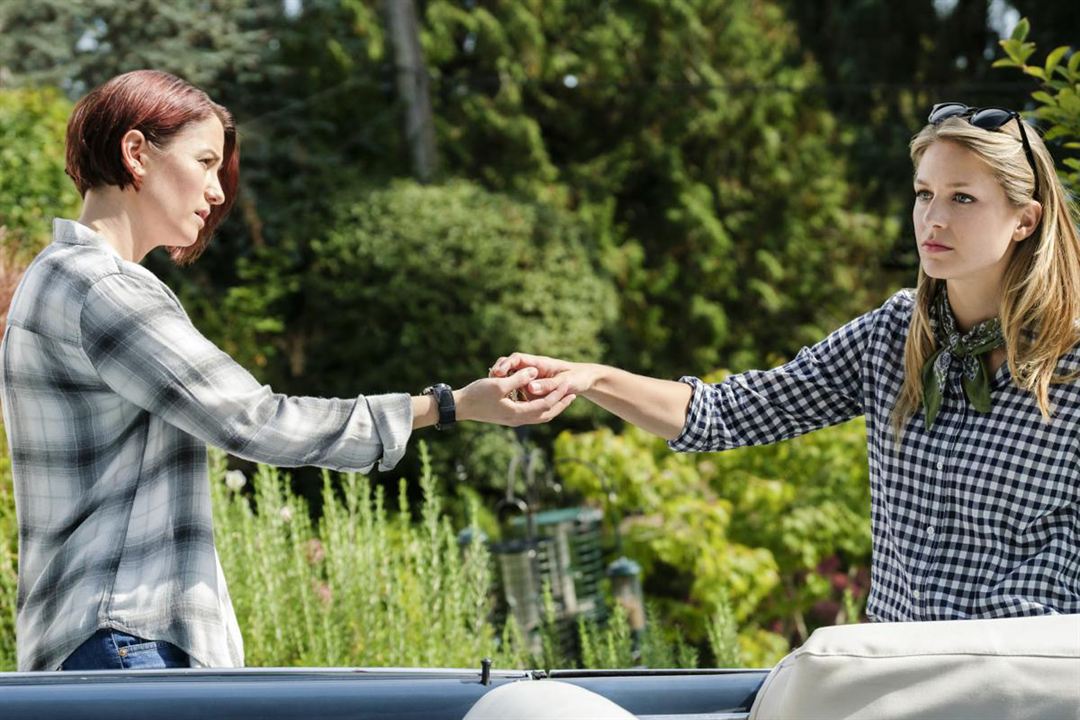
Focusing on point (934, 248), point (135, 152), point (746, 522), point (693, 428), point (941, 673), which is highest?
point (135, 152)

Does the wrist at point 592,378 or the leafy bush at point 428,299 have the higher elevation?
A: the leafy bush at point 428,299

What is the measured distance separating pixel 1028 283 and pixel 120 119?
151 cm

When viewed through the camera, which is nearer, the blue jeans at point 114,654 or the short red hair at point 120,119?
the blue jeans at point 114,654

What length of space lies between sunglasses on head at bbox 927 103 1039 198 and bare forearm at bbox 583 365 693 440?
708 mm

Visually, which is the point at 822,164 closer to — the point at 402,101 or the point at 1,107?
the point at 402,101

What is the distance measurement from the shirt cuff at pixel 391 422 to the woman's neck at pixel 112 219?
0.45m

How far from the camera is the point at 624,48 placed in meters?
11.4

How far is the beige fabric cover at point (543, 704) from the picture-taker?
5.23ft

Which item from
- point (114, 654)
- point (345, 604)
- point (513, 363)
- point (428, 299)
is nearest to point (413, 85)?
point (428, 299)

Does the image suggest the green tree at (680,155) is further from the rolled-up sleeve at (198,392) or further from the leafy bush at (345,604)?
the rolled-up sleeve at (198,392)

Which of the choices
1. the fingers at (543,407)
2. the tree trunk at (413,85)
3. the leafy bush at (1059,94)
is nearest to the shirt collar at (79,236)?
the fingers at (543,407)

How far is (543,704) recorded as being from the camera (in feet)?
5.31

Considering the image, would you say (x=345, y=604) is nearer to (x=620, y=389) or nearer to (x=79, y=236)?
(x=620, y=389)

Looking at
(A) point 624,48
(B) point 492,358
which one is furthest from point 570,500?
(A) point 624,48
